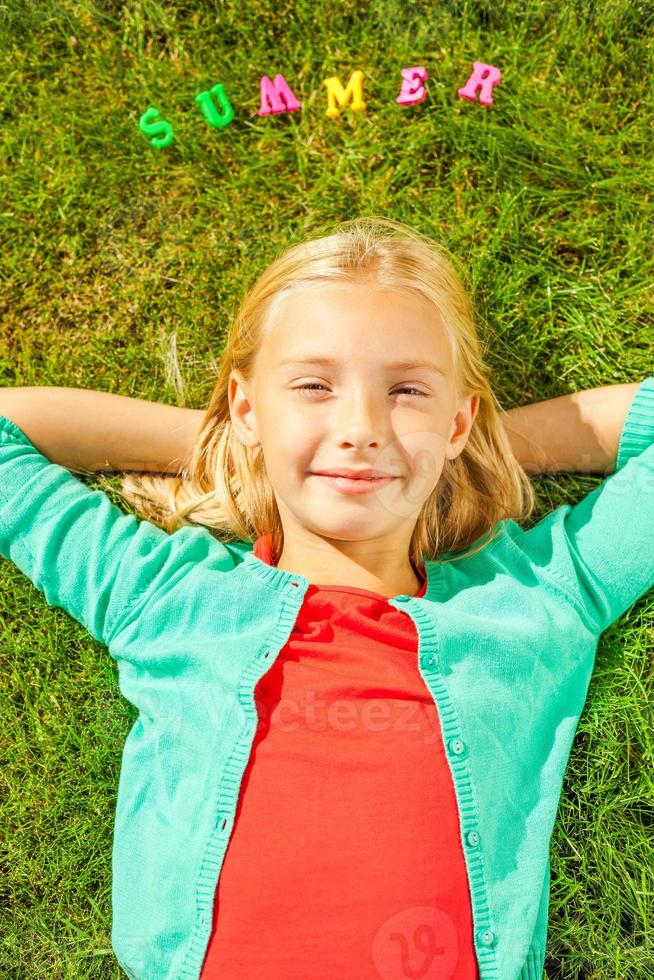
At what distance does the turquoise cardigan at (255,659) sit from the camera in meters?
2.03

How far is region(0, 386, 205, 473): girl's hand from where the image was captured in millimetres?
2445

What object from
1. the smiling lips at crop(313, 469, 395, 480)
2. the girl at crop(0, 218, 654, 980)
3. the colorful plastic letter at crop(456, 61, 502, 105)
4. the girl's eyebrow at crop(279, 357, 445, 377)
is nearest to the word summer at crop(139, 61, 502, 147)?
the colorful plastic letter at crop(456, 61, 502, 105)

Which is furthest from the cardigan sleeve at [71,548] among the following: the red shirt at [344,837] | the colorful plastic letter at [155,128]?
the colorful plastic letter at [155,128]

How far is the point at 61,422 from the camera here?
246cm

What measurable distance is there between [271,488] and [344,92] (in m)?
1.33

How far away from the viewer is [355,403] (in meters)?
1.99

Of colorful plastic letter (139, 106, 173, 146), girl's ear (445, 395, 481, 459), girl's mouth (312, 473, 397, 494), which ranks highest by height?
colorful plastic letter (139, 106, 173, 146)

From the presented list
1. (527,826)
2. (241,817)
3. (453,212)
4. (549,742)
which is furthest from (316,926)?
(453,212)

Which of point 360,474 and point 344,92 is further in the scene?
point 344,92

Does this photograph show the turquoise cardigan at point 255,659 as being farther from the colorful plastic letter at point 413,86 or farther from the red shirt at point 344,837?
the colorful plastic letter at point 413,86

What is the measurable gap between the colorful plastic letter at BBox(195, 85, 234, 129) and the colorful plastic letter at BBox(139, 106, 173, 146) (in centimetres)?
13

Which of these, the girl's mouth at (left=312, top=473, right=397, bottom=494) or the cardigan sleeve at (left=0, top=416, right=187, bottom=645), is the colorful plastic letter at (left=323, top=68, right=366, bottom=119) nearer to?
the girl's mouth at (left=312, top=473, right=397, bottom=494)

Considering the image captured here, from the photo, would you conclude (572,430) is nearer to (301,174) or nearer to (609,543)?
(609,543)

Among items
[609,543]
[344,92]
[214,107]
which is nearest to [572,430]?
[609,543]
